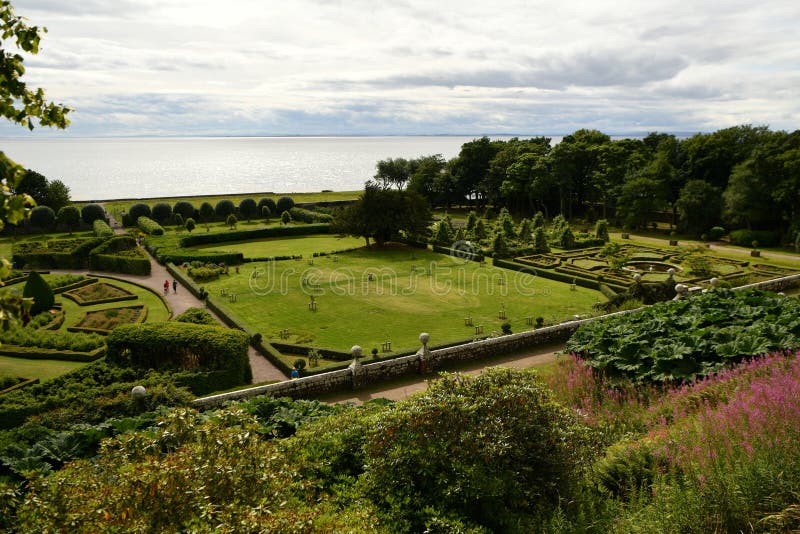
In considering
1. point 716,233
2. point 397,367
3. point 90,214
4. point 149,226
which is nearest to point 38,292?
point 397,367

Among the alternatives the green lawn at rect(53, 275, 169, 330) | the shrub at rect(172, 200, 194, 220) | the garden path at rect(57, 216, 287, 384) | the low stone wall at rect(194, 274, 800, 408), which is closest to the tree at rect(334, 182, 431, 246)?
the garden path at rect(57, 216, 287, 384)

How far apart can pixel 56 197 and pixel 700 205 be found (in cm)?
6273

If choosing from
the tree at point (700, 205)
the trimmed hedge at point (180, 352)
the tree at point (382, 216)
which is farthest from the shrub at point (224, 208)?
the tree at point (700, 205)

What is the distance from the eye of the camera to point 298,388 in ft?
53.2

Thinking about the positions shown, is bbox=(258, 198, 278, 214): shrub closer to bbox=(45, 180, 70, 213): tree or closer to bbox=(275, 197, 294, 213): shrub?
bbox=(275, 197, 294, 213): shrub

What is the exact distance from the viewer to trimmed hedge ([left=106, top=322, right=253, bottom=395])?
17.6 meters

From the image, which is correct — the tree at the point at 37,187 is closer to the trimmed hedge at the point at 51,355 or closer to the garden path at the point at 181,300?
the garden path at the point at 181,300

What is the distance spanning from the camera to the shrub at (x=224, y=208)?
202ft

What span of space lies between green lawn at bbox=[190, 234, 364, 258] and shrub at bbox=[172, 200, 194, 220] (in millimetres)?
14184

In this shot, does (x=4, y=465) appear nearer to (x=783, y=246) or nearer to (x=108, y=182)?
(x=783, y=246)

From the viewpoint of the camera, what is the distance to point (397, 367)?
59.7 ft

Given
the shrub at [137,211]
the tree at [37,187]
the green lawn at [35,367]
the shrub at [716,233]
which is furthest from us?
the shrub at [137,211]

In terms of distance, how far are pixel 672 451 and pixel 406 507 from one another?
14.3 feet

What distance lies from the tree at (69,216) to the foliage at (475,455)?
54135mm
